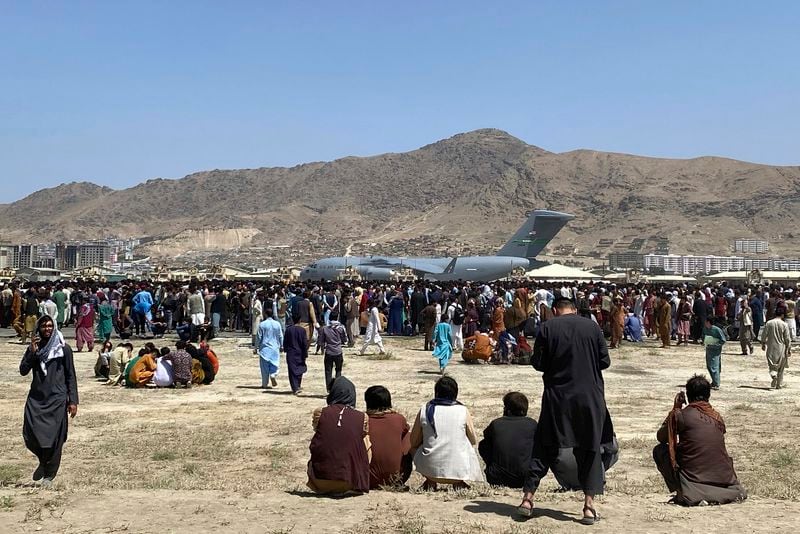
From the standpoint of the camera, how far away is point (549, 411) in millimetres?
5727

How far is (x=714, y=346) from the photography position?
13.5 meters

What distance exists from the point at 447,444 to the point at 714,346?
27.1 feet

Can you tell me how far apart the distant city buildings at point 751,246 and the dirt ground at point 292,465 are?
123 metres

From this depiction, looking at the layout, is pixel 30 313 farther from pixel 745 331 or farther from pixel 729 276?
pixel 729 276

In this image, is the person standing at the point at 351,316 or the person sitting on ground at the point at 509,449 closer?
the person sitting on ground at the point at 509,449

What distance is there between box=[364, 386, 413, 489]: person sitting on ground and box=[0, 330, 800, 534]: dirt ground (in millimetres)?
251

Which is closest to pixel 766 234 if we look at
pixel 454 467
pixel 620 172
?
pixel 620 172

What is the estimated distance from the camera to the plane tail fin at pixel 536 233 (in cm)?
6103

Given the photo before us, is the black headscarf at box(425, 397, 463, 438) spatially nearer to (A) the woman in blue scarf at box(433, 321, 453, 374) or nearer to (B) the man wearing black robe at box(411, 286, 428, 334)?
(A) the woman in blue scarf at box(433, 321, 453, 374)

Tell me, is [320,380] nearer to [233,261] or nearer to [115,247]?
[233,261]

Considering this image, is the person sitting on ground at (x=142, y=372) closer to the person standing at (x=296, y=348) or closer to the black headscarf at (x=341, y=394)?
the person standing at (x=296, y=348)

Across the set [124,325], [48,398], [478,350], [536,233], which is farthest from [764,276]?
[48,398]

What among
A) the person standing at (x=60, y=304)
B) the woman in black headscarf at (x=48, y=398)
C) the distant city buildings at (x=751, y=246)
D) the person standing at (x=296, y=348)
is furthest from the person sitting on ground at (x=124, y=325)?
the distant city buildings at (x=751, y=246)

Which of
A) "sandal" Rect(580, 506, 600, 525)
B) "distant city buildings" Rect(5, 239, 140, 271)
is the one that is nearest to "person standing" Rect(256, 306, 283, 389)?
"sandal" Rect(580, 506, 600, 525)
